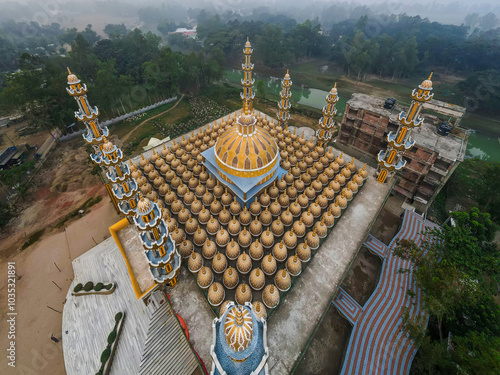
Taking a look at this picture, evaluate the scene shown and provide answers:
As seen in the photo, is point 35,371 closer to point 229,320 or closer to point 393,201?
point 229,320

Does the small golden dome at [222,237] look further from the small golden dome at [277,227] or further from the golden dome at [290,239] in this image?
the golden dome at [290,239]

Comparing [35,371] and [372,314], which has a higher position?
[372,314]

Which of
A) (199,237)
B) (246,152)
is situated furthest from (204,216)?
(246,152)

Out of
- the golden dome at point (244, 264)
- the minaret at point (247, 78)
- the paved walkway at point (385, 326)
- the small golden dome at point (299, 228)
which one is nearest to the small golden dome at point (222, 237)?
the golden dome at point (244, 264)

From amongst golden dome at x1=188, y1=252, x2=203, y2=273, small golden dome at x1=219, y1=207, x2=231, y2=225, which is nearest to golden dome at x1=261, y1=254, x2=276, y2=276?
golden dome at x1=188, y1=252, x2=203, y2=273

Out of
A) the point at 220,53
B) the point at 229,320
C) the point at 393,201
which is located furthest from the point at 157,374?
the point at 220,53

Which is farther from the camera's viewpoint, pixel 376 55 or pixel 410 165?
pixel 376 55

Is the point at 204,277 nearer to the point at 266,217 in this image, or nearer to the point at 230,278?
the point at 230,278

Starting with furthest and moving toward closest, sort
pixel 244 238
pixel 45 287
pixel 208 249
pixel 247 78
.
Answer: pixel 247 78 < pixel 45 287 < pixel 244 238 < pixel 208 249
